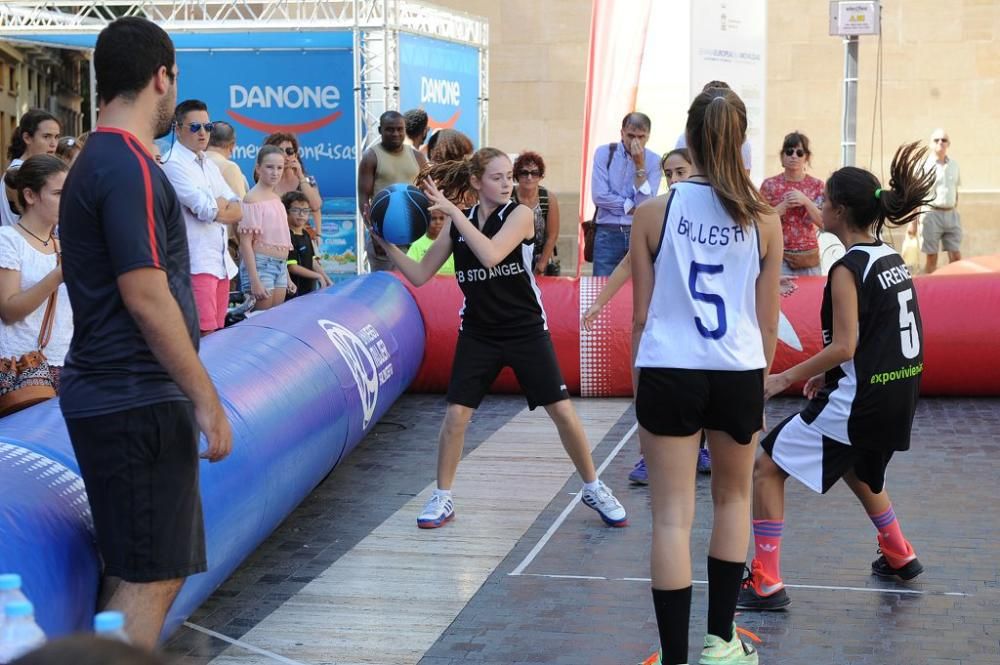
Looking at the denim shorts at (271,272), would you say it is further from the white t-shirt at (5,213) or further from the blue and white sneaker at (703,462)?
the blue and white sneaker at (703,462)

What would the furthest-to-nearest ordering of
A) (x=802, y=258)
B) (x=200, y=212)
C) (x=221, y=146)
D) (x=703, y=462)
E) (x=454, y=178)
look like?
(x=802, y=258)
(x=221, y=146)
(x=200, y=212)
(x=703, y=462)
(x=454, y=178)

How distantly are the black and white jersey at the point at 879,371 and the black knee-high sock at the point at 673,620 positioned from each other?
125 centimetres

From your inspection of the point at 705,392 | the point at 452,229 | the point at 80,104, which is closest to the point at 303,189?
the point at 452,229

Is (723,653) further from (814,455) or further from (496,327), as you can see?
(496,327)

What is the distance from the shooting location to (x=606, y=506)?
6086mm

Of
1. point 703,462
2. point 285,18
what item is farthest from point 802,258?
point 285,18

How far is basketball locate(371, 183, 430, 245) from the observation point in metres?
7.61

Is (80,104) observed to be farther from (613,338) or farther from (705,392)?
(705,392)

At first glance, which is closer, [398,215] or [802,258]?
[398,215]

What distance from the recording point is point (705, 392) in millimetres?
3943

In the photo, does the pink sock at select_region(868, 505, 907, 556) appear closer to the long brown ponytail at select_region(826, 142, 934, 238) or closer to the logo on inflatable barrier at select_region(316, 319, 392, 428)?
the long brown ponytail at select_region(826, 142, 934, 238)

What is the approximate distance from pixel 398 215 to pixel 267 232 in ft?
5.32

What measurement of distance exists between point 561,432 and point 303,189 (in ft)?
17.4

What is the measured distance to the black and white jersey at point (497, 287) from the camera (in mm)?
A: 5984
